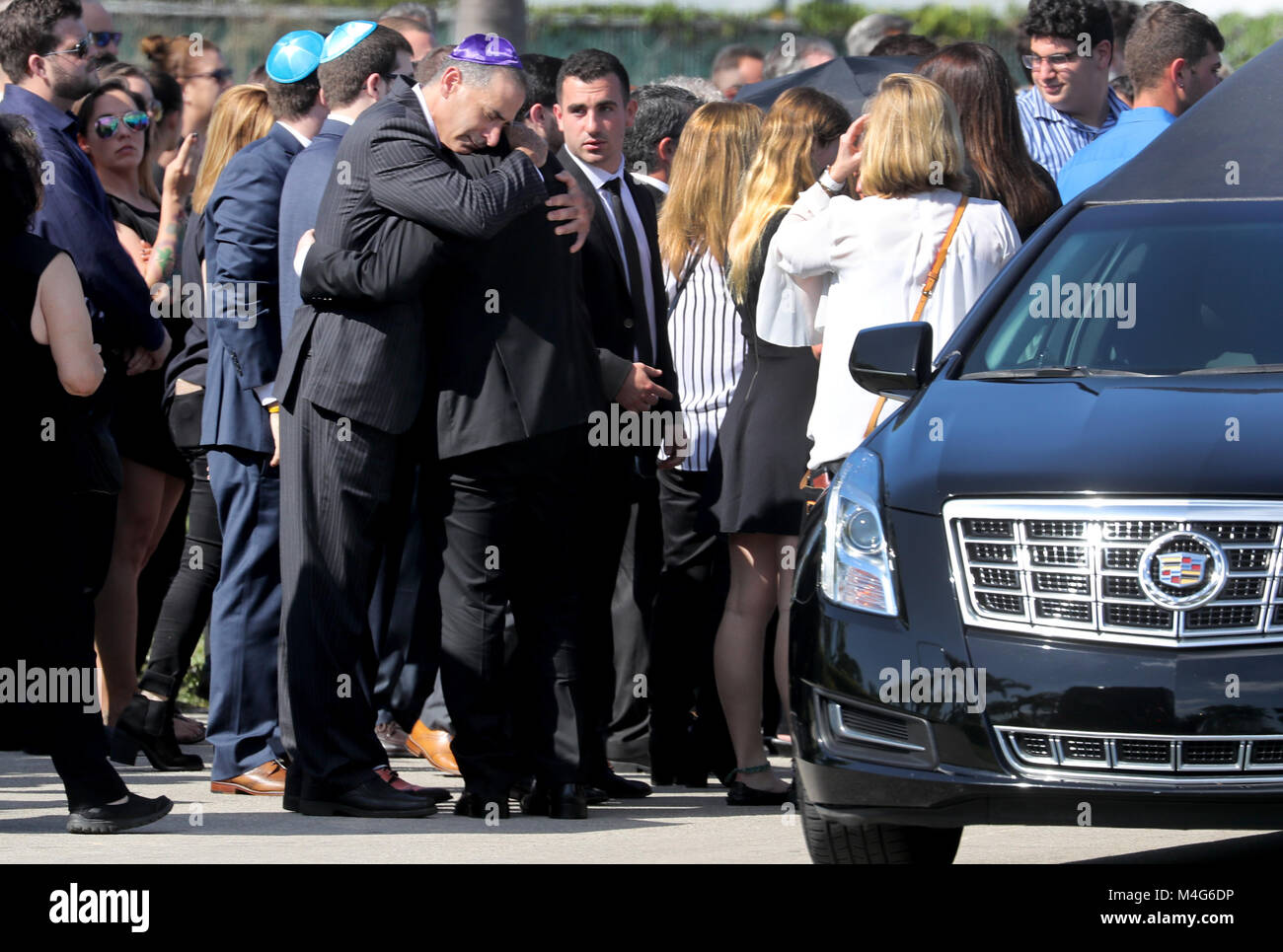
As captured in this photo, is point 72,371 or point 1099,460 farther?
point 72,371

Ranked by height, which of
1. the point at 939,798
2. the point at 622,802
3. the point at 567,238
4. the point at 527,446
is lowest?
the point at 622,802

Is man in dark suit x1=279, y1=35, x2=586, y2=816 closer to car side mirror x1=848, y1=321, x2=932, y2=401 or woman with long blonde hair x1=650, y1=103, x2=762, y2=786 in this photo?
car side mirror x1=848, y1=321, x2=932, y2=401

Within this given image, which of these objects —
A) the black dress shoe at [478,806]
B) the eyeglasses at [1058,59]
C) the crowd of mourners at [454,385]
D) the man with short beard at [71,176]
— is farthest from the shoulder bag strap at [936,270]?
the eyeglasses at [1058,59]

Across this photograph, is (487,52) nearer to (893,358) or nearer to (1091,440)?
(893,358)

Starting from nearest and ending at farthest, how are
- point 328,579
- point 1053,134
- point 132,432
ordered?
point 328,579, point 132,432, point 1053,134

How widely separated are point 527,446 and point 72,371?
4.36ft

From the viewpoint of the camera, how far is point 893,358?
5.56 m

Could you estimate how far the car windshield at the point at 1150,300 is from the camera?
538cm

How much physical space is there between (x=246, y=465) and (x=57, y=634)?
1.20m

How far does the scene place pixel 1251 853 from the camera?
5762 millimetres

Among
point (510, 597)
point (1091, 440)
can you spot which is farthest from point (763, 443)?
point (1091, 440)

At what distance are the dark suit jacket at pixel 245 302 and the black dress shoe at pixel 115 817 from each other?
132 centimetres

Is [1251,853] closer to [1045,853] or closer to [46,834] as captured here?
[1045,853]
